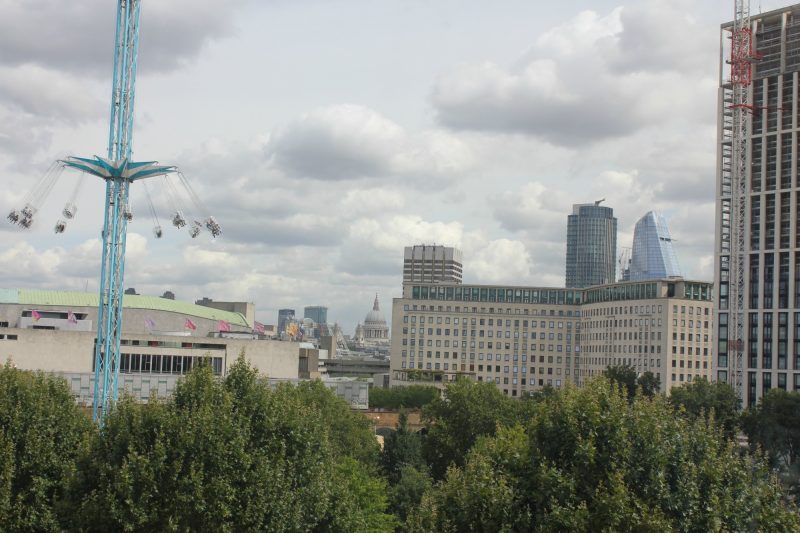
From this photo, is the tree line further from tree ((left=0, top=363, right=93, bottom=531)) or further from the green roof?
the green roof

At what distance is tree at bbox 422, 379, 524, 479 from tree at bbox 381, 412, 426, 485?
730 centimetres

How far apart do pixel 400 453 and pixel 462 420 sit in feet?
48.1

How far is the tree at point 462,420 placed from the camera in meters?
106

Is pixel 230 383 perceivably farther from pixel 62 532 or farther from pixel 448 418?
pixel 448 418

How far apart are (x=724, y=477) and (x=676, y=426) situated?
105 inches

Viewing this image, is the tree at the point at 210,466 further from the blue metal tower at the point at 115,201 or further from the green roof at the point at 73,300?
the green roof at the point at 73,300

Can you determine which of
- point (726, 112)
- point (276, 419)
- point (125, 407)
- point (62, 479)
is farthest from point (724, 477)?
point (726, 112)

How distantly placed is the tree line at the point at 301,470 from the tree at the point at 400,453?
46131mm

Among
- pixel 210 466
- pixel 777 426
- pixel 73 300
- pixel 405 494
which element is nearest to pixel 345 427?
pixel 405 494

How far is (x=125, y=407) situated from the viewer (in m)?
44.7

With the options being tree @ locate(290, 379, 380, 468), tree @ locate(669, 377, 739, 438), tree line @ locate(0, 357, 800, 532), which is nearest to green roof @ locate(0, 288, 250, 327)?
tree @ locate(290, 379, 380, 468)

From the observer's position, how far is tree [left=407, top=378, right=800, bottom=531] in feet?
108

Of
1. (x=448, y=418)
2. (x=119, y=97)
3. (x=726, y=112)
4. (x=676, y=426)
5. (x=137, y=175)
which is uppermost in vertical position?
(x=726, y=112)

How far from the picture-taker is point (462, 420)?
109 meters
